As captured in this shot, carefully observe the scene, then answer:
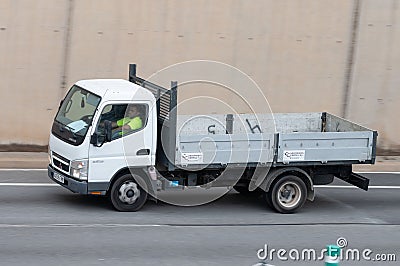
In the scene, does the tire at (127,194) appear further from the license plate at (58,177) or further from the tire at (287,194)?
the tire at (287,194)

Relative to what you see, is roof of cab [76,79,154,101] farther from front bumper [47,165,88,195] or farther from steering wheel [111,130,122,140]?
front bumper [47,165,88,195]

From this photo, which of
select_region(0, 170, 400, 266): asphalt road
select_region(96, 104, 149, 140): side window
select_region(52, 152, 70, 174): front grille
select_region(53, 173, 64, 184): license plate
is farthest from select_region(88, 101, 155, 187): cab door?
select_region(0, 170, 400, 266): asphalt road

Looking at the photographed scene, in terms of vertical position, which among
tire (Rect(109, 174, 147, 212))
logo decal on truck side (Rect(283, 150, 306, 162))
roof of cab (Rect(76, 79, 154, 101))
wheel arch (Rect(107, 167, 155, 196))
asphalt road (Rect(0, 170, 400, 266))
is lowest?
asphalt road (Rect(0, 170, 400, 266))

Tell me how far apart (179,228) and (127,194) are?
125cm

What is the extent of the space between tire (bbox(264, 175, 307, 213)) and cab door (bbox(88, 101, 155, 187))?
7.46 feet

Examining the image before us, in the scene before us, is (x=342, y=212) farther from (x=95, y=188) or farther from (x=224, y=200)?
(x=95, y=188)

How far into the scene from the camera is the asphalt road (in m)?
12.3

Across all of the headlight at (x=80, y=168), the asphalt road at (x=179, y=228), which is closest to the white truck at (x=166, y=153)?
the headlight at (x=80, y=168)

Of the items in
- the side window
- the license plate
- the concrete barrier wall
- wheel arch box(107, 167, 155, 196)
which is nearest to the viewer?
the side window

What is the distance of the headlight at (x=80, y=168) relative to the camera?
14250 millimetres

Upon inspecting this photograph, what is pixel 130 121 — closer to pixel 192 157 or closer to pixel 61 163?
pixel 192 157

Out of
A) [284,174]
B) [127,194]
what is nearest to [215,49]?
[284,174]

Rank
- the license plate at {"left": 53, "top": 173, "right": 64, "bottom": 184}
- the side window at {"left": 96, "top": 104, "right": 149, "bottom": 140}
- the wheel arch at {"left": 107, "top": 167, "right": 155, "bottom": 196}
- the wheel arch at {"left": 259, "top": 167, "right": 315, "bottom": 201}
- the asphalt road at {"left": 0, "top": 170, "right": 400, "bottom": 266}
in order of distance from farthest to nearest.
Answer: the wheel arch at {"left": 259, "top": 167, "right": 315, "bottom": 201} → the license plate at {"left": 53, "top": 173, "right": 64, "bottom": 184} → the wheel arch at {"left": 107, "top": 167, "right": 155, "bottom": 196} → the side window at {"left": 96, "top": 104, "right": 149, "bottom": 140} → the asphalt road at {"left": 0, "top": 170, "right": 400, "bottom": 266}

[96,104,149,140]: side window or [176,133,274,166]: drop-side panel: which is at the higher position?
[96,104,149,140]: side window
